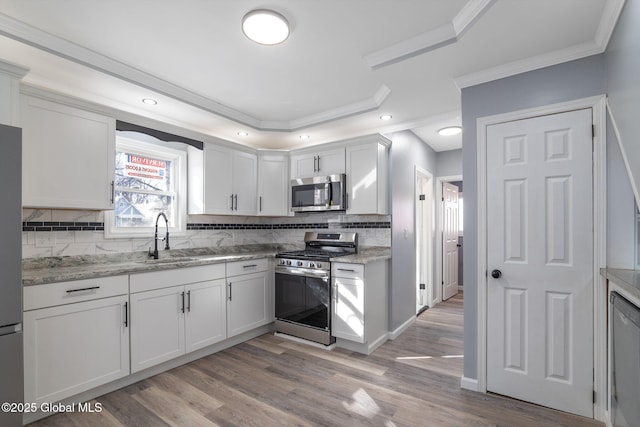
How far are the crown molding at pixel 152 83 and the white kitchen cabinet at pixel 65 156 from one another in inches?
15.7

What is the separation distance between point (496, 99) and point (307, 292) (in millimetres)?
2553

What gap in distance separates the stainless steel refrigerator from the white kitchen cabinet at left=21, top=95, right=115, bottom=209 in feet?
2.04

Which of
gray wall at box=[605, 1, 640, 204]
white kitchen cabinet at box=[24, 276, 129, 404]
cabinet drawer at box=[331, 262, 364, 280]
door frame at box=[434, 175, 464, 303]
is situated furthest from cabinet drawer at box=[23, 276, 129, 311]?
door frame at box=[434, 175, 464, 303]

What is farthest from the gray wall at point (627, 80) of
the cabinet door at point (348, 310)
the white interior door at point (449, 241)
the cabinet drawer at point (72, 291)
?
the white interior door at point (449, 241)

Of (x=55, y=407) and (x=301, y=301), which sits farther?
(x=301, y=301)

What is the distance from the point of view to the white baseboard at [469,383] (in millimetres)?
2402

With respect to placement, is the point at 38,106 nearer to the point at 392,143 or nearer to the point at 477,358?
the point at 392,143

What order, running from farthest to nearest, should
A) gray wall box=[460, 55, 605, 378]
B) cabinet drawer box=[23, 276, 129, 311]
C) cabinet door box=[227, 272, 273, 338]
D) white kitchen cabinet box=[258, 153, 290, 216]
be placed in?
white kitchen cabinet box=[258, 153, 290, 216] → cabinet door box=[227, 272, 273, 338] → gray wall box=[460, 55, 605, 378] → cabinet drawer box=[23, 276, 129, 311]

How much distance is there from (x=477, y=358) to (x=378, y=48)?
99.3 inches

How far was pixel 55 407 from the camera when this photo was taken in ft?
6.84

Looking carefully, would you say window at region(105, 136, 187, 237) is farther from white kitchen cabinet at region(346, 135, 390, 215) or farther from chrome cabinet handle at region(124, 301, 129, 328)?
white kitchen cabinet at region(346, 135, 390, 215)

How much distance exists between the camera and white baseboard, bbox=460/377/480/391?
2.40 metres

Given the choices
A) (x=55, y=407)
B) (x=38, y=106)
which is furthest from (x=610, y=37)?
(x=55, y=407)

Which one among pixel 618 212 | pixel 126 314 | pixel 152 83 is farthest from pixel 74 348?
pixel 618 212
